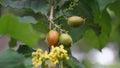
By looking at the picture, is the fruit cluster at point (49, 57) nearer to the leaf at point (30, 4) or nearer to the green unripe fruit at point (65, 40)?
the green unripe fruit at point (65, 40)

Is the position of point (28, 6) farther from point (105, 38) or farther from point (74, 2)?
point (105, 38)

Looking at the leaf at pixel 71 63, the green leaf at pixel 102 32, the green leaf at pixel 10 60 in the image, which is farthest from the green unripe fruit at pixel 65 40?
the green leaf at pixel 102 32

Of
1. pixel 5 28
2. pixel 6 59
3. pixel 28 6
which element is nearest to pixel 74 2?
pixel 28 6

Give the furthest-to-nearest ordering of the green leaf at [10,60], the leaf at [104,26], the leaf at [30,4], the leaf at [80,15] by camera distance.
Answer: the leaf at [104,26] → the leaf at [80,15] → the leaf at [30,4] → the green leaf at [10,60]

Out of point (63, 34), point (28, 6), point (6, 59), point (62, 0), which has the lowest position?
point (6, 59)

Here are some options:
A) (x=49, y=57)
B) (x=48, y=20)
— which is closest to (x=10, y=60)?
(x=49, y=57)

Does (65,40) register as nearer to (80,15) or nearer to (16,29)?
(16,29)

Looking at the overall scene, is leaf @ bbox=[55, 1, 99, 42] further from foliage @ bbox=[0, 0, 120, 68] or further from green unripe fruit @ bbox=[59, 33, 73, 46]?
green unripe fruit @ bbox=[59, 33, 73, 46]
